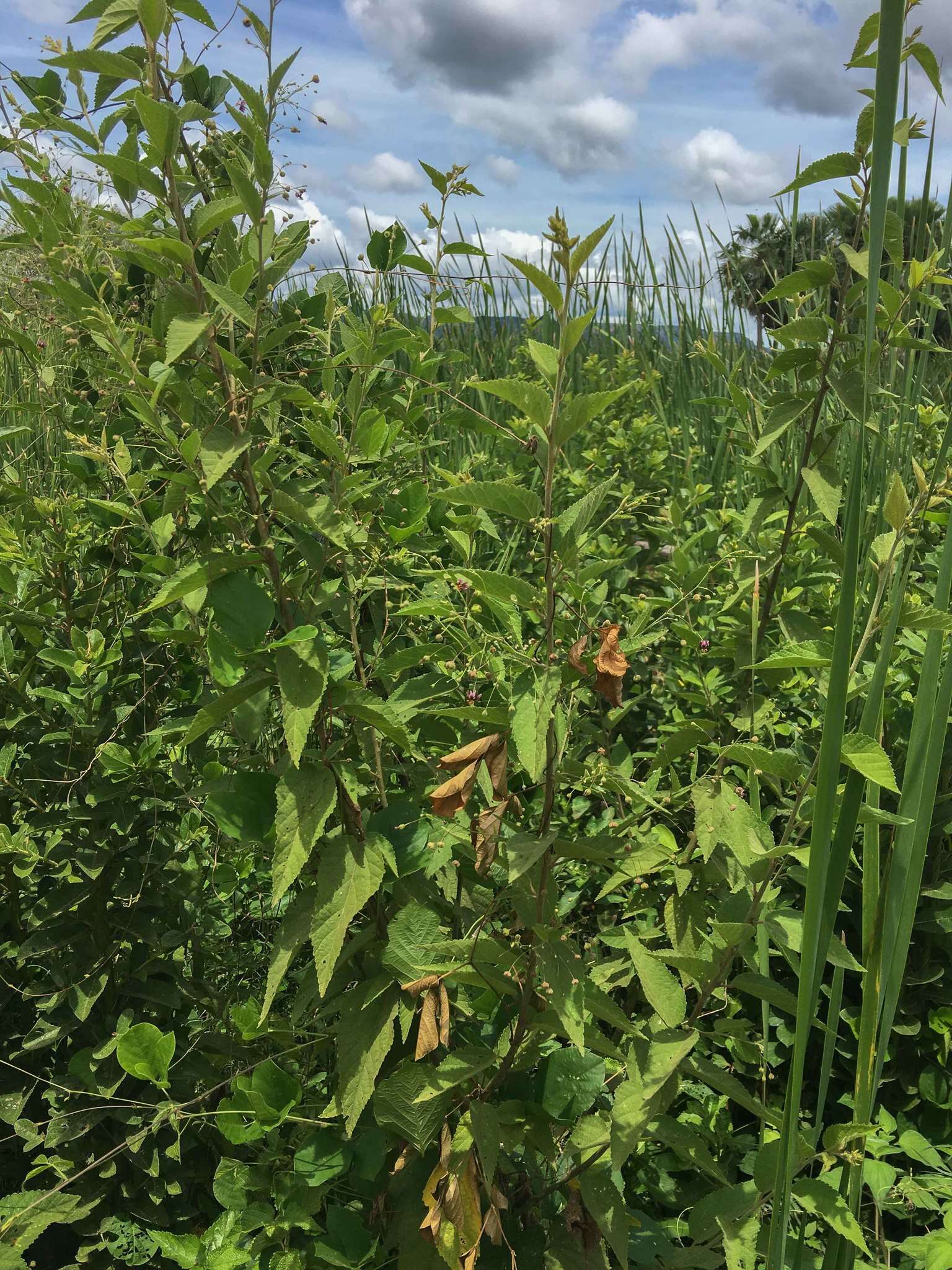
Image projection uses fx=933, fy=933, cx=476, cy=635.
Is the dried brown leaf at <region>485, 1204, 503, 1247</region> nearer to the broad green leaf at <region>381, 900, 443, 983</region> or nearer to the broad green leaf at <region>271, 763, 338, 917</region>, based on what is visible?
the broad green leaf at <region>381, 900, 443, 983</region>

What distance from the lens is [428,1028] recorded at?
102 cm

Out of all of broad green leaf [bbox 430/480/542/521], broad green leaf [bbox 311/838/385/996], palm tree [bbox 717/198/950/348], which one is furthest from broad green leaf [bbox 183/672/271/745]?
palm tree [bbox 717/198/950/348]

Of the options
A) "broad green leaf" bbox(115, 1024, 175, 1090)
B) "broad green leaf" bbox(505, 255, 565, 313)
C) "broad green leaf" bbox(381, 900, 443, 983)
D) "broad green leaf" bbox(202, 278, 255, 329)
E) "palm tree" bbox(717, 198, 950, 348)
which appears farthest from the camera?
"palm tree" bbox(717, 198, 950, 348)

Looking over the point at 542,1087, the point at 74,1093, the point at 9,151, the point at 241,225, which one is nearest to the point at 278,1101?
the point at 542,1087

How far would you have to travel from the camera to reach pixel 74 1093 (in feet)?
4.82

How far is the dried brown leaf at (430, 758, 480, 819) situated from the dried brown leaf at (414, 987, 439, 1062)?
0.26 m

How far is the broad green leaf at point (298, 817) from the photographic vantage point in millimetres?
1018

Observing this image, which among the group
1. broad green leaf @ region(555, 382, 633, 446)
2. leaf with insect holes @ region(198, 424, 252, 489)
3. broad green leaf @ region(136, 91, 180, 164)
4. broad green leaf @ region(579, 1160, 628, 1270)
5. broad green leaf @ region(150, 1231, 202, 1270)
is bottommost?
broad green leaf @ region(150, 1231, 202, 1270)

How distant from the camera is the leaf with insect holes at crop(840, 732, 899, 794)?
896 mm

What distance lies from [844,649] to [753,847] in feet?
1.10

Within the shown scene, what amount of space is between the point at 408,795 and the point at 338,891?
23 cm

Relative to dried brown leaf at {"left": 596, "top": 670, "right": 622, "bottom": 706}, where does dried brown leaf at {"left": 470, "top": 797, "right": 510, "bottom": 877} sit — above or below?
below

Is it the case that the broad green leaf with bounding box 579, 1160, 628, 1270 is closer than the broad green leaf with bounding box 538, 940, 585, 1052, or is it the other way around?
the broad green leaf with bounding box 538, 940, 585, 1052

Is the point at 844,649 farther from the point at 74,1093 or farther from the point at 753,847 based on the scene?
the point at 74,1093
